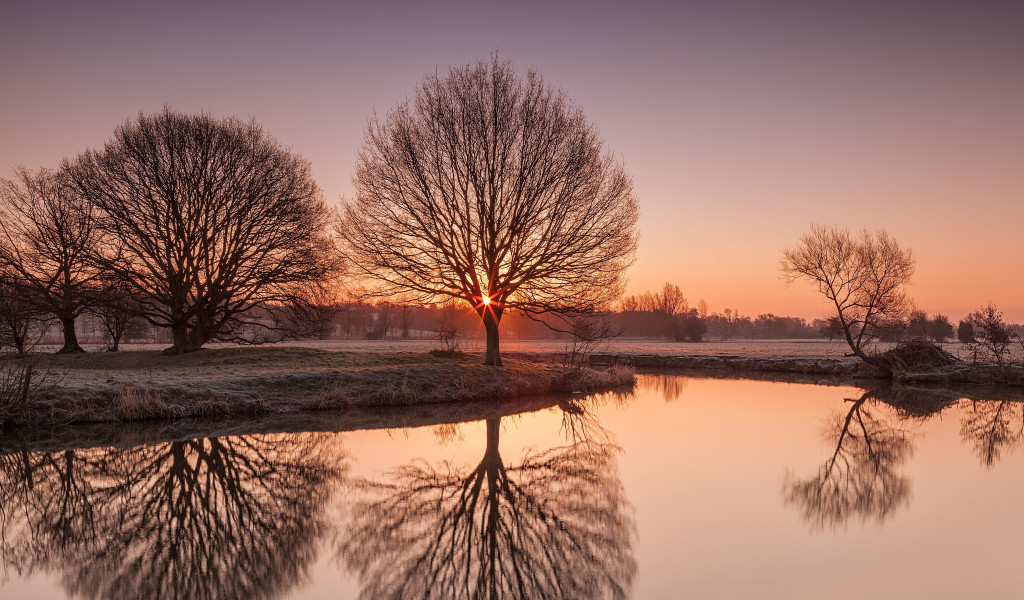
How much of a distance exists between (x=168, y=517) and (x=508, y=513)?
4.24 meters

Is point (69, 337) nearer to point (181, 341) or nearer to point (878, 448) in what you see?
point (181, 341)

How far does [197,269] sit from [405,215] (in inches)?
427

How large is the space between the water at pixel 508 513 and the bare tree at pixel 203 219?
45.7ft

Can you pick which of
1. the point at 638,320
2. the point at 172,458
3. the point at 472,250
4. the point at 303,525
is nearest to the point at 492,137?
the point at 472,250

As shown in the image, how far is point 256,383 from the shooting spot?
16359 millimetres

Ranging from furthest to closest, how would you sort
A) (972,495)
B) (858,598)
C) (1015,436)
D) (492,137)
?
(492,137) < (1015,436) < (972,495) < (858,598)

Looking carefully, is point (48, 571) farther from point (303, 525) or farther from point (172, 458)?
point (172, 458)

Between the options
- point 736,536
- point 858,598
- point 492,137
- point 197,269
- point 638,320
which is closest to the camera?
point 858,598

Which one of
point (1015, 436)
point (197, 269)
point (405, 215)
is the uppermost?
point (405, 215)

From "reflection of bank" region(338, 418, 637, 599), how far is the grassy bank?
8.15m

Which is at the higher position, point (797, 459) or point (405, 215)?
point (405, 215)

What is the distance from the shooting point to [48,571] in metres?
5.37

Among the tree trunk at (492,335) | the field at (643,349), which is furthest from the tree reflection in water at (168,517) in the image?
the field at (643,349)

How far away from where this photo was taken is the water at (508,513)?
521 cm
